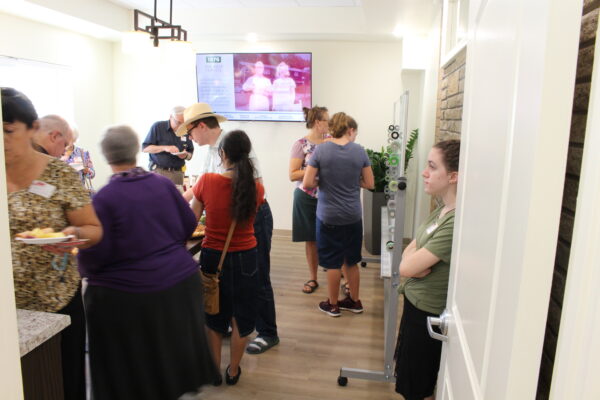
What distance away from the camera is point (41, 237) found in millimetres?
1421

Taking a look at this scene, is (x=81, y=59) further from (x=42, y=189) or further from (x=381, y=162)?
(x=42, y=189)

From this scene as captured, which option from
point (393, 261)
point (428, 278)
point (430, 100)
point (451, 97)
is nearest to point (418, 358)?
point (428, 278)

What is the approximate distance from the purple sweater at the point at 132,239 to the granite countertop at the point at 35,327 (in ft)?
1.31

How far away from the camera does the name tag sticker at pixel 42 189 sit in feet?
4.92

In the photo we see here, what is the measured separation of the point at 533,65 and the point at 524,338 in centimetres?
37

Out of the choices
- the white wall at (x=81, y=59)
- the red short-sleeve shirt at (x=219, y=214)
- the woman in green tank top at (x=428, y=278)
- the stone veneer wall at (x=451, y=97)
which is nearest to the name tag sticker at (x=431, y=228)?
the woman in green tank top at (x=428, y=278)

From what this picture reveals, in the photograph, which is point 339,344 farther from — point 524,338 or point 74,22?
point 74,22

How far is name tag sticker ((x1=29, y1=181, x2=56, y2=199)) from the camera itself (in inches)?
59.0

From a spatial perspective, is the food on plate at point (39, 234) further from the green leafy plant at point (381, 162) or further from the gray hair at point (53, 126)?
the green leafy plant at point (381, 162)

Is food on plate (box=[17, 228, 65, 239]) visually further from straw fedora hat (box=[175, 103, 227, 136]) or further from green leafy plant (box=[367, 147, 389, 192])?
green leafy plant (box=[367, 147, 389, 192])

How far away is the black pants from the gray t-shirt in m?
1.80

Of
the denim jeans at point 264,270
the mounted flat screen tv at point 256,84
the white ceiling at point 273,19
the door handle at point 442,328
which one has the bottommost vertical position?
the denim jeans at point 264,270

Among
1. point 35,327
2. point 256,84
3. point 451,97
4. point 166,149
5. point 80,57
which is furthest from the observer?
point 256,84

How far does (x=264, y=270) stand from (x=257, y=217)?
390mm
